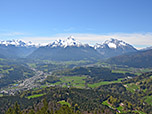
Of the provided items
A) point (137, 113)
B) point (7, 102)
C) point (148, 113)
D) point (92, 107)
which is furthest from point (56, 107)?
point (148, 113)

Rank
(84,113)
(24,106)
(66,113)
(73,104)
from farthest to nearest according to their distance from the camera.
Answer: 1. (24,106)
2. (73,104)
3. (84,113)
4. (66,113)

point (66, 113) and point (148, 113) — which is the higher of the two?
point (66, 113)

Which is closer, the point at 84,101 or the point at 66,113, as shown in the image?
the point at 66,113

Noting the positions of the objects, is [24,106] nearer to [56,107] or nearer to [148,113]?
[56,107]

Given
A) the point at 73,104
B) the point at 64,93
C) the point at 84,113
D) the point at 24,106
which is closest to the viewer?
the point at 84,113

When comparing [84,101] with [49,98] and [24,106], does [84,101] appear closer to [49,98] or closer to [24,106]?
[49,98]

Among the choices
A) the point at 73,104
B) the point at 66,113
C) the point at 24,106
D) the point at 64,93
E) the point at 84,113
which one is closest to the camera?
the point at 66,113

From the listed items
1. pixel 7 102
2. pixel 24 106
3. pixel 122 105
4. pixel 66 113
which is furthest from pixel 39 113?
pixel 122 105

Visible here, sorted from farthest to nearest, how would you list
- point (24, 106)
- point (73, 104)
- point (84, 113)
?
point (24, 106)
point (73, 104)
point (84, 113)

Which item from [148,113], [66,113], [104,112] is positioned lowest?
[148,113]
